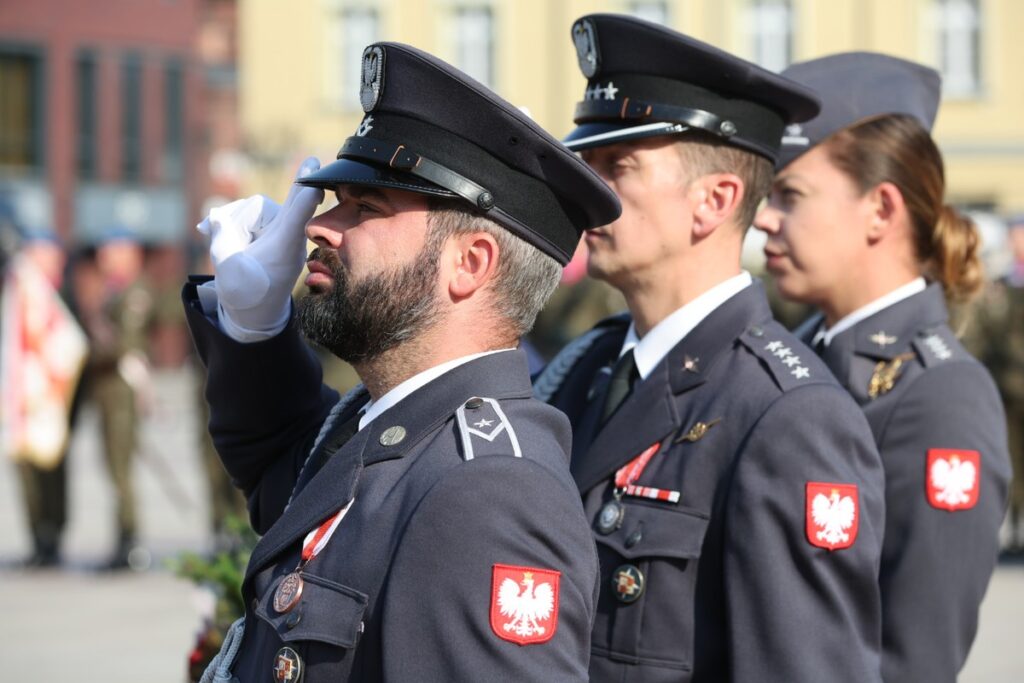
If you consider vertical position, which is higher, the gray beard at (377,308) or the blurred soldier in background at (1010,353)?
the gray beard at (377,308)

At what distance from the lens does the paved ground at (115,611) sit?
23.0 ft

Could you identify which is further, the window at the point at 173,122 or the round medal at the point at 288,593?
Answer: the window at the point at 173,122

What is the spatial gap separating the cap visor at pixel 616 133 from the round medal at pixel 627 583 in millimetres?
793

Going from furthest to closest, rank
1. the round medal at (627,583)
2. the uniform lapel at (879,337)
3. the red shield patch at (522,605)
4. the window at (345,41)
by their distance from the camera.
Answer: the window at (345,41), the uniform lapel at (879,337), the round medal at (627,583), the red shield patch at (522,605)

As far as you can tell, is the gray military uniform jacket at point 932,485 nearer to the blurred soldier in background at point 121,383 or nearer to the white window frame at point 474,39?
the blurred soldier in background at point 121,383

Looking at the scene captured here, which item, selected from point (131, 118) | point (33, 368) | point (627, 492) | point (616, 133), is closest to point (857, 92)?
point (616, 133)

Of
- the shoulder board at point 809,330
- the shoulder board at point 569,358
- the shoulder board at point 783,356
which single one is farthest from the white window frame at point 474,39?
the shoulder board at point 783,356

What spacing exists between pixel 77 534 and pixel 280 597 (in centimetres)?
923

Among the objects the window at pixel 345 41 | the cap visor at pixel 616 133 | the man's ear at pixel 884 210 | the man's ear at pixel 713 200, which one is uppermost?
the cap visor at pixel 616 133

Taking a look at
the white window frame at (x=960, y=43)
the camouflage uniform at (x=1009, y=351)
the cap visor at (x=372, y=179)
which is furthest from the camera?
the white window frame at (x=960, y=43)

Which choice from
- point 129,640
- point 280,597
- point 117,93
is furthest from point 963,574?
point 117,93

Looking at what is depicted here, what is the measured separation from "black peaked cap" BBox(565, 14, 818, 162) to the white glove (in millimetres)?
637

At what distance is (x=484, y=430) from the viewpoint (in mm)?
2117

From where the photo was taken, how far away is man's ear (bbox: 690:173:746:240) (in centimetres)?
291
